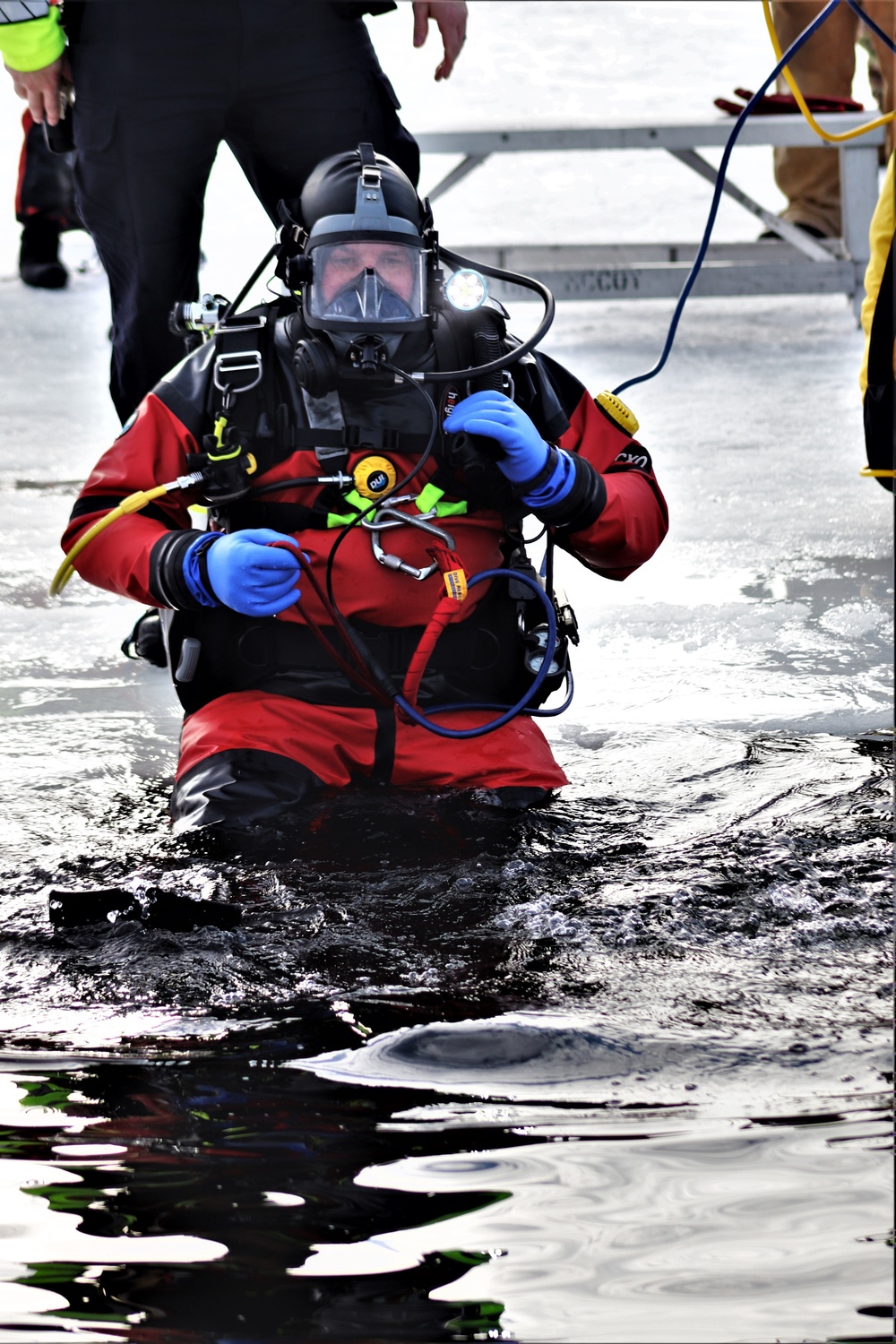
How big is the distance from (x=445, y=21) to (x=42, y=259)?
6.33 metres

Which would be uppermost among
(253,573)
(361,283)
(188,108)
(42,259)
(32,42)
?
(32,42)

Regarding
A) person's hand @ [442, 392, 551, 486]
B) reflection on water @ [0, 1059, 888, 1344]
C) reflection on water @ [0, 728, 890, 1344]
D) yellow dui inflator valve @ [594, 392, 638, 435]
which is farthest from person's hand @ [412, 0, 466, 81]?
reflection on water @ [0, 1059, 888, 1344]

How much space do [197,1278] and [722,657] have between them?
2.11 metres

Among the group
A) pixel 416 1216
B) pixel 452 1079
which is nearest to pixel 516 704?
pixel 452 1079

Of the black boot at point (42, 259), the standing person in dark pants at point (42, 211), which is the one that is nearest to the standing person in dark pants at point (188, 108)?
the standing person in dark pants at point (42, 211)

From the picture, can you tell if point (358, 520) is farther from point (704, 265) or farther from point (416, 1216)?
→ point (704, 265)

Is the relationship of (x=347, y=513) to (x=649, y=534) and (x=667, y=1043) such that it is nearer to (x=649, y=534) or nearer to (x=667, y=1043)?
(x=649, y=534)

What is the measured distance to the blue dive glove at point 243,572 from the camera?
2127 mm

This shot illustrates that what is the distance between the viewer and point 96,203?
282 centimetres

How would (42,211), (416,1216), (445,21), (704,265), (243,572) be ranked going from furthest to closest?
(42,211)
(704,265)
(445,21)
(243,572)
(416,1216)

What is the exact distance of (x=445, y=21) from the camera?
2.95 m

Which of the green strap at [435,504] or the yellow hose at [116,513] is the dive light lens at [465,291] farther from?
the yellow hose at [116,513]

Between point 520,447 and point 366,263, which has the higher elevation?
point 366,263

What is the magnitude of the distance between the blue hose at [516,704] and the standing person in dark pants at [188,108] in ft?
2.89
